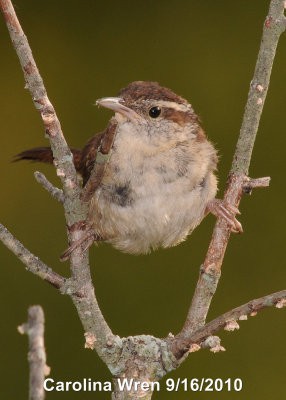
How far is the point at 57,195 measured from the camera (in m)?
1.60

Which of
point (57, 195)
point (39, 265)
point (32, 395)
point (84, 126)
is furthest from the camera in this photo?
point (84, 126)

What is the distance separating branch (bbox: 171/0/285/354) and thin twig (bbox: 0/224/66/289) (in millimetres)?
314

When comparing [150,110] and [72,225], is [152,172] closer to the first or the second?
[150,110]

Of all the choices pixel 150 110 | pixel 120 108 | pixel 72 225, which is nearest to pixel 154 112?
pixel 150 110

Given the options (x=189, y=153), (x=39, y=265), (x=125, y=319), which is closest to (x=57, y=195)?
(x=39, y=265)

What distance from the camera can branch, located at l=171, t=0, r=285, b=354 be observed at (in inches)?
59.7

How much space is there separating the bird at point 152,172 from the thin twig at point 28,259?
52 cm

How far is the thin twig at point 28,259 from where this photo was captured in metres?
1.42

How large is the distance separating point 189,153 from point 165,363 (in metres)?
0.78

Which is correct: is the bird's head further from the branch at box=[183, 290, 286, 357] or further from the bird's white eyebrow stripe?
the branch at box=[183, 290, 286, 357]

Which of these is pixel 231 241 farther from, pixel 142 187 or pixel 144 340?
pixel 144 340

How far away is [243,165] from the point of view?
1.63m

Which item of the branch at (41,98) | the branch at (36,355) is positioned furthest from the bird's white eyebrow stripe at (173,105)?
the branch at (36,355)

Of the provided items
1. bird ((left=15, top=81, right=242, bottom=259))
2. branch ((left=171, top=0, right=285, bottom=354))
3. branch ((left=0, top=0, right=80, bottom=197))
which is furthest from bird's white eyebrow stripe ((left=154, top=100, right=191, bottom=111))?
branch ((left=0, top=0, right=80, bottom=197))
